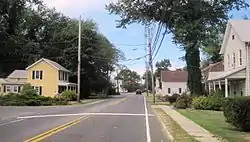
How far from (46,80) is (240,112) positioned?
183 ft

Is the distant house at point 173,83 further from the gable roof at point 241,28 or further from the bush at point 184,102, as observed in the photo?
the bush at point 184,102

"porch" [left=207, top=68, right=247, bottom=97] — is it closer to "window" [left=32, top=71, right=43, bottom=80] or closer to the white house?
the white house

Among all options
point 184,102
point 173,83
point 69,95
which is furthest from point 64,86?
point 173,83

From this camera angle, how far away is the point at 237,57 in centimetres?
4006

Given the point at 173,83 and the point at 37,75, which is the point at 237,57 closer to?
the point at 37,75

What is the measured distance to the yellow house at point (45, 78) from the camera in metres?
69.8

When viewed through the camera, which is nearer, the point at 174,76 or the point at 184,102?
the point at 184,102

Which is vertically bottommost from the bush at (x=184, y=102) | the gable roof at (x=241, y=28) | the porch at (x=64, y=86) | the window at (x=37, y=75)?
the bush at (x=184, y=102)

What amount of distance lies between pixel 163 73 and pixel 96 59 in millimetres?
34226

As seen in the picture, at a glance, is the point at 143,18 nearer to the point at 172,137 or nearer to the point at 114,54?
the point at 172,137

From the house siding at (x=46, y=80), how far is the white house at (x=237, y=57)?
3379 centimetres

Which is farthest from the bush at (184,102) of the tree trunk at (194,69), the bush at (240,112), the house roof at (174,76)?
the house roof at (174,76)

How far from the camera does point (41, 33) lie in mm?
87438

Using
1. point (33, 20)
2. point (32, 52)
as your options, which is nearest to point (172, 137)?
point (32, 52)
